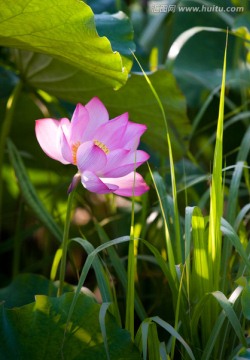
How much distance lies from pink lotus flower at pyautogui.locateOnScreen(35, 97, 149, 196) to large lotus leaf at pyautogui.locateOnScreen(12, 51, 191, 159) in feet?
1.33

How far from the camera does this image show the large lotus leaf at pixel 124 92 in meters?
1.42

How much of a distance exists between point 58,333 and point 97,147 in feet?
0.91

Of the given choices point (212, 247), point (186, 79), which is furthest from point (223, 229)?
point (186, 79)

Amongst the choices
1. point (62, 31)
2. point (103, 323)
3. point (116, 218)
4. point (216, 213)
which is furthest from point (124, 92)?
point (103, 323)

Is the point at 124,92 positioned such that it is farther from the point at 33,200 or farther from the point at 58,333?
the point at 58,333

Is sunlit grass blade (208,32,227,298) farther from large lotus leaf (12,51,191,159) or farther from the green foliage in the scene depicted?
large lotus leaf (12,51,191,159)

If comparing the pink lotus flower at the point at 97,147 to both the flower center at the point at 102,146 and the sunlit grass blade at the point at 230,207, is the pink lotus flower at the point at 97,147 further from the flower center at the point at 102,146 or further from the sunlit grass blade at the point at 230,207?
the sunlit grass blade at the point at 230,207

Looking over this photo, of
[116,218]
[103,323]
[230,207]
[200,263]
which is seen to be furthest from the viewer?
[116,218]

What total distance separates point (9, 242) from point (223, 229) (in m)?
0.85

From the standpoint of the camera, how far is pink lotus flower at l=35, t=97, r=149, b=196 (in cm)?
90

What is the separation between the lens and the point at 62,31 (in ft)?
3.44

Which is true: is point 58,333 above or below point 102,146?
below

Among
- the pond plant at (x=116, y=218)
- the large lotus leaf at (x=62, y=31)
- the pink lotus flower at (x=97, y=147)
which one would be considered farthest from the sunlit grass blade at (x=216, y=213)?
the large lotus leaf at (x=62, y=31)

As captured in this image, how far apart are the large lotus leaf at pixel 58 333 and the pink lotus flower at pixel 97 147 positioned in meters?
0.18
